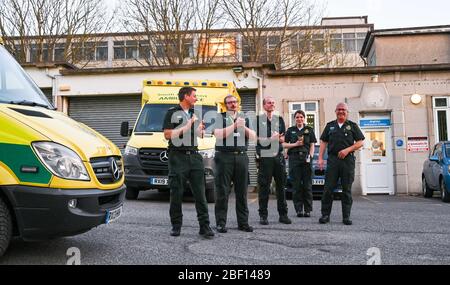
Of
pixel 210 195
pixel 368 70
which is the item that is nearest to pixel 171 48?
pixel 368 70

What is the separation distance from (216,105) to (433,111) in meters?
7.86

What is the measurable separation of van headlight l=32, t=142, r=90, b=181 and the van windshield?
5605 millimetres

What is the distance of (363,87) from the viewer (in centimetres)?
1438

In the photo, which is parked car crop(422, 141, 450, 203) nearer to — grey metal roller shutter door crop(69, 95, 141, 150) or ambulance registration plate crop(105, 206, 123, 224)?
ambulance registration plate crop(105, 206, 123, 224)

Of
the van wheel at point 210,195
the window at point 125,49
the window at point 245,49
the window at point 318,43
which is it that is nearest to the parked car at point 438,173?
the van wheel at point 210,195

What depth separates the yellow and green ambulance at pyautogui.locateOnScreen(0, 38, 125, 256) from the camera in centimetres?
373

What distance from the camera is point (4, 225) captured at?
374cm

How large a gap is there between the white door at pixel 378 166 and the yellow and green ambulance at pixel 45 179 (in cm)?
1143

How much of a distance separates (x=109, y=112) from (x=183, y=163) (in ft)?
35.2

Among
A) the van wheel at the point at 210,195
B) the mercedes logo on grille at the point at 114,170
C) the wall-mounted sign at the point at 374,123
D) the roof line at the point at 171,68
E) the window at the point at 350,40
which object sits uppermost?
the window at the point at 350,40

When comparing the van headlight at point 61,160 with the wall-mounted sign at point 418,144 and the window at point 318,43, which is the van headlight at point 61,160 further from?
the window at point 318,43

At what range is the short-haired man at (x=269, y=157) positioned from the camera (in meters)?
6.54

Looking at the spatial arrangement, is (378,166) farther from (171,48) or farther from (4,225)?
(4,225)

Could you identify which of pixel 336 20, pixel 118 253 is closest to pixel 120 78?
pixel 118 253
